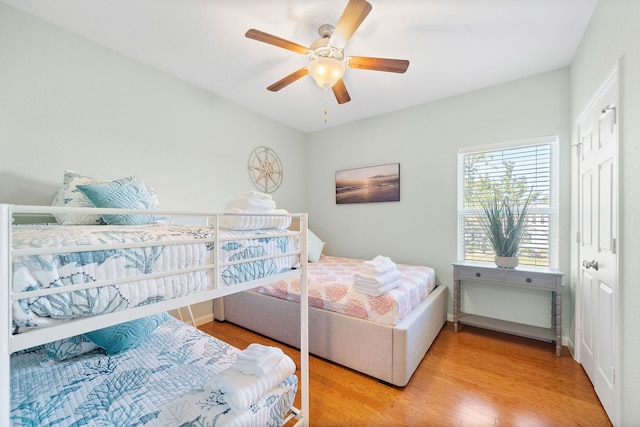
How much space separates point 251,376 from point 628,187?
206 centimetres

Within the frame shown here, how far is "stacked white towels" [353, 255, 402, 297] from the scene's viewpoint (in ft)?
6.41

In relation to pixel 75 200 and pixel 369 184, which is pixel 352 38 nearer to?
pixel 369 184

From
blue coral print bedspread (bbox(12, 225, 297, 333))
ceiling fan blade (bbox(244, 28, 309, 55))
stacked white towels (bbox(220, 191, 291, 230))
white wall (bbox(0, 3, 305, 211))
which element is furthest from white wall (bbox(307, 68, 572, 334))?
blue coral print bedspread (bbox(12, 225, 297, 333))

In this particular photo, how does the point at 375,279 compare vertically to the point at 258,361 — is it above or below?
above

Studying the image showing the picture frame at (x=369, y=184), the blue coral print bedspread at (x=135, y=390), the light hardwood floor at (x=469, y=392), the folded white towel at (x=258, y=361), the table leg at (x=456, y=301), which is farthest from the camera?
the picture frame at (x=369, y=184)

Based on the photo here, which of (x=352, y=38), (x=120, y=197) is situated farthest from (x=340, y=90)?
(x=120, y=197)

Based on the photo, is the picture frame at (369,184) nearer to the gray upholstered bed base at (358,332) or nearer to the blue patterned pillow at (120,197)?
the gray upholstered bed base at (358,332)

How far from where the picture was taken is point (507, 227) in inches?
96.7

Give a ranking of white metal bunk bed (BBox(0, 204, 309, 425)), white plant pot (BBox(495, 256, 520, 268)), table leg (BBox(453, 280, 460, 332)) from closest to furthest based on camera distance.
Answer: white metal bunk bed (BBox(0, 204, 309, 425)), white plant pot (BBox(495, 256, 520, 268)), table leg (BBox(453, 280, 460, 332))

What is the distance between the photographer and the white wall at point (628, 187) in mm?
1214

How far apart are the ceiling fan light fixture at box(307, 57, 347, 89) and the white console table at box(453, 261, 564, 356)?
7.10 ft

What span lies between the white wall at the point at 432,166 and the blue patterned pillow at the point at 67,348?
289 cm

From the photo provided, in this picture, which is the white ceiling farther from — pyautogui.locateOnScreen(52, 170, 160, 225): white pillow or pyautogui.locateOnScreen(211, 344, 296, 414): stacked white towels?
pyautogui.locateOnScreen(211, 344, 296, 414): stacked white towels

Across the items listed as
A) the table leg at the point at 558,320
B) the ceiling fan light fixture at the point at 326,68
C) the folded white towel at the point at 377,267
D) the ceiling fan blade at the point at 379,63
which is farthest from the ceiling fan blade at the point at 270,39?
the table leg at the point at 558,320
